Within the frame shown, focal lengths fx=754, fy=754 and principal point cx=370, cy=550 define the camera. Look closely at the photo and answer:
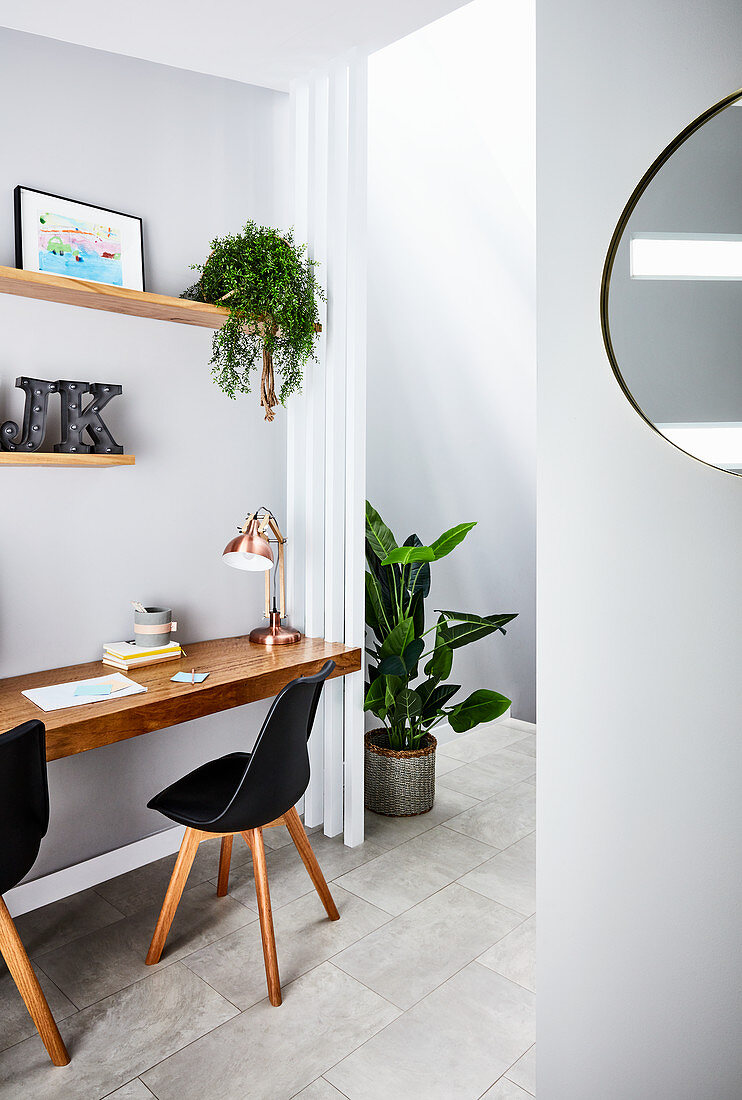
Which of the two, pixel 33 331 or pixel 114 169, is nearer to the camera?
pixel 33 331

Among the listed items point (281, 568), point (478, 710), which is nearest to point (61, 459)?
point (281, 568)

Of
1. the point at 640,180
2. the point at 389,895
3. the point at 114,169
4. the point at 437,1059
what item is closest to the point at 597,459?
the point at 640,180

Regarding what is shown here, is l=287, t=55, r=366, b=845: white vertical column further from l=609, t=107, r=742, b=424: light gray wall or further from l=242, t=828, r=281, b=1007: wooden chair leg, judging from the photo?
l=609, t=107, r=742, b=424: light gray wall

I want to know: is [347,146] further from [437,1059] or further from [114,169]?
[437,1059]

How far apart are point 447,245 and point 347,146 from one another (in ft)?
4.30

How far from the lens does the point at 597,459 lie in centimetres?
121

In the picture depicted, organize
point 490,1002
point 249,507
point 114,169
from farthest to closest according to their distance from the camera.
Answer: point 249,507 < point 114,169 < point 490,1002

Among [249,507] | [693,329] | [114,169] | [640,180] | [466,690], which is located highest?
[114,169]

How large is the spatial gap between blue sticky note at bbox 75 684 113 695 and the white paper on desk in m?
0.01

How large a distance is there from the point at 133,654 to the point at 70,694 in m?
0.32

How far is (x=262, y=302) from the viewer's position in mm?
2395

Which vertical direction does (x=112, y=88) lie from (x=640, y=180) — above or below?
above

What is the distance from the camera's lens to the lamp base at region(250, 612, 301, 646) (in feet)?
8.99

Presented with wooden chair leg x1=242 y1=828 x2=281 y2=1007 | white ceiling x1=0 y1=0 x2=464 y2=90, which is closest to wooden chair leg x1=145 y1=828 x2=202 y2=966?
wooden chair leg x1=242 y1=828 x2=281 y2=1007
